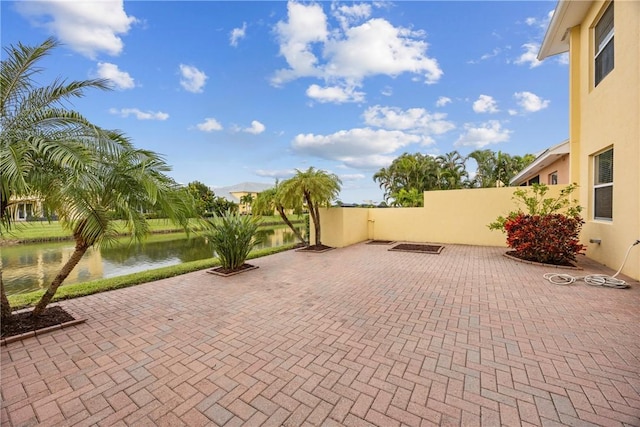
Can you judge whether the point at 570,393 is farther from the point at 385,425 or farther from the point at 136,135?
the point at 136,135

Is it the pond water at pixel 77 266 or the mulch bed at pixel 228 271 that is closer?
the mulch bed at pixel 228 271

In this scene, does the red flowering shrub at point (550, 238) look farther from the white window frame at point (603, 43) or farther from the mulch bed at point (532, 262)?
the white window frame at point (603, 43)

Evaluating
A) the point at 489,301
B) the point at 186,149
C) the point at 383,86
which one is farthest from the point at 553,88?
the point at 186,149

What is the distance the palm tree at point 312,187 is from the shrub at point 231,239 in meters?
2.63

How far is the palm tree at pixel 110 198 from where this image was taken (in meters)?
3.23

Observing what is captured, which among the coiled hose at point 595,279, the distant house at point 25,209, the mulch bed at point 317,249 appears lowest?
the mulch bed at point 317,249

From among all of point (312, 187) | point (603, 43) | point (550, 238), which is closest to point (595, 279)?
point (550, 238)

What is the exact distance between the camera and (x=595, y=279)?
5258mm

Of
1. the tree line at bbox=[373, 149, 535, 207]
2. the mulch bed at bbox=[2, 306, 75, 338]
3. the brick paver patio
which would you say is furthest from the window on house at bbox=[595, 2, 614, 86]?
the tree line at bbox=[373, 149, 535, 207]

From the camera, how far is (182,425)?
6.42ft

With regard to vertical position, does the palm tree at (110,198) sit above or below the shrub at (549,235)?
above

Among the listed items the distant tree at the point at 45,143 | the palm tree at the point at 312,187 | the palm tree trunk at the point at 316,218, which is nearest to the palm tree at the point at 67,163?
the distant tree at the point at 45,143

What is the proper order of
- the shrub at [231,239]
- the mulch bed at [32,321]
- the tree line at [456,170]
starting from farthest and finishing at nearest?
1. the tree line at [456,170]
2. the shrub at [231,239]
3. the mulch bed at [32,321]

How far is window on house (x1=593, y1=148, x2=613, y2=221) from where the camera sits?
21.2 ft
